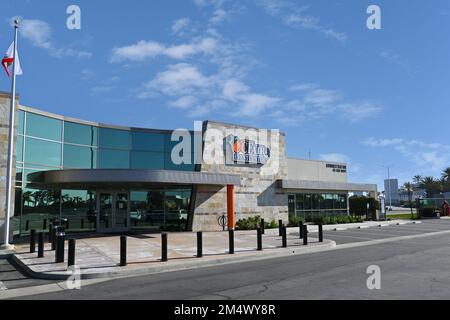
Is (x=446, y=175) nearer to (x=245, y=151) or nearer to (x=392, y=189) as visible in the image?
(x=392, y=189)

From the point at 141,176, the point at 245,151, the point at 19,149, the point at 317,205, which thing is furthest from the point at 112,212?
the point at 317,205

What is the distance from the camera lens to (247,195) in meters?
28.5

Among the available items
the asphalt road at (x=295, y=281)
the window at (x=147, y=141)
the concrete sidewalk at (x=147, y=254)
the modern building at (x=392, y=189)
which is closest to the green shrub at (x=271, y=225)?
the concrete sidewalk at (x=147, y=254)

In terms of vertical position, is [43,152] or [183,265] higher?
[43,152]

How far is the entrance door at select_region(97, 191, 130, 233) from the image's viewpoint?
25.2m

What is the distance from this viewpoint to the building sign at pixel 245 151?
27.8 metres

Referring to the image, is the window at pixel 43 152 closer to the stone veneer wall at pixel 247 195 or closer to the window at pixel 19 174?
the window at pixel 19 174

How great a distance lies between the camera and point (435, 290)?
888 centimetres

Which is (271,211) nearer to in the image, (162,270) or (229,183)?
(229,183)

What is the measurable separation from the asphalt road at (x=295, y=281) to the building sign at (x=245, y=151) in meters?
13.5

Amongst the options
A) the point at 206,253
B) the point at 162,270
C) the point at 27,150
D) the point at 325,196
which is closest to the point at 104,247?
the point at 206,253

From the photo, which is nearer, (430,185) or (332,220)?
(332,220)

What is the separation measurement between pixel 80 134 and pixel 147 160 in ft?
14.6
